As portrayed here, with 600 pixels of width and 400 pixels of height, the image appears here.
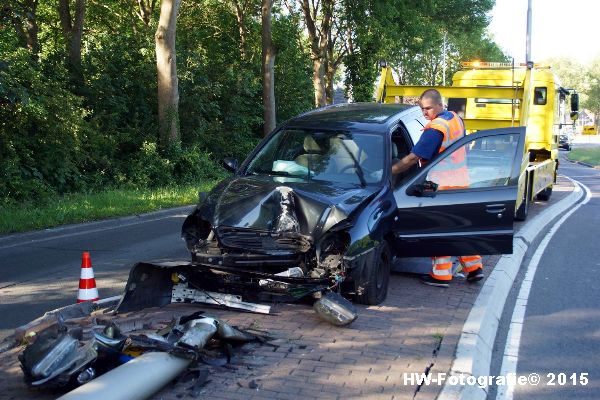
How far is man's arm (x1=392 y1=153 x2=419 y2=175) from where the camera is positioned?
7.02 meters

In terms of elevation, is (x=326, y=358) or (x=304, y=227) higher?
(x=304, y=227)

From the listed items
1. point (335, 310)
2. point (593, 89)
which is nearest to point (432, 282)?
point (335, 310)

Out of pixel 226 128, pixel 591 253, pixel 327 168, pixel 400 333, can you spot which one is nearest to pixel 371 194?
pixel 327 168

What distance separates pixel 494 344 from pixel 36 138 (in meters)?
13.9

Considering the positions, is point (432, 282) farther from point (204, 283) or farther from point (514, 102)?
point (514, 102)

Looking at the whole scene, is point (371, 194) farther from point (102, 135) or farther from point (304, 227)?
point (102, 135)

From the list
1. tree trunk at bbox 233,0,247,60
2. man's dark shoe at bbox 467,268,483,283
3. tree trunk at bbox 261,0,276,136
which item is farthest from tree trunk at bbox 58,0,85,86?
man's dark shoe at bbox 467,268,483,283

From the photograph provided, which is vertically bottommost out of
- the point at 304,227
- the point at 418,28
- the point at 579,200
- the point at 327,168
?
the point at 579,200

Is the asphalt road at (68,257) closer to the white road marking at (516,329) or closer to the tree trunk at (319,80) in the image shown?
the white road marking at (516,329)

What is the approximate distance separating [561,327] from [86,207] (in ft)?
31.8

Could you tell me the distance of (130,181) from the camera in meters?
18.3

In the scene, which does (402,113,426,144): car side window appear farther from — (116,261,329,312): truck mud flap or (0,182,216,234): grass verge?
(0,182,216,234): grass verge

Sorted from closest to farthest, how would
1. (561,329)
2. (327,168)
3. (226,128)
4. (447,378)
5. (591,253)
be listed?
(447,378) → (561,329) → (327,168) → (591,253) → (226,128)

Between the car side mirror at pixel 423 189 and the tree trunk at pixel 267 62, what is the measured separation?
16426mm
